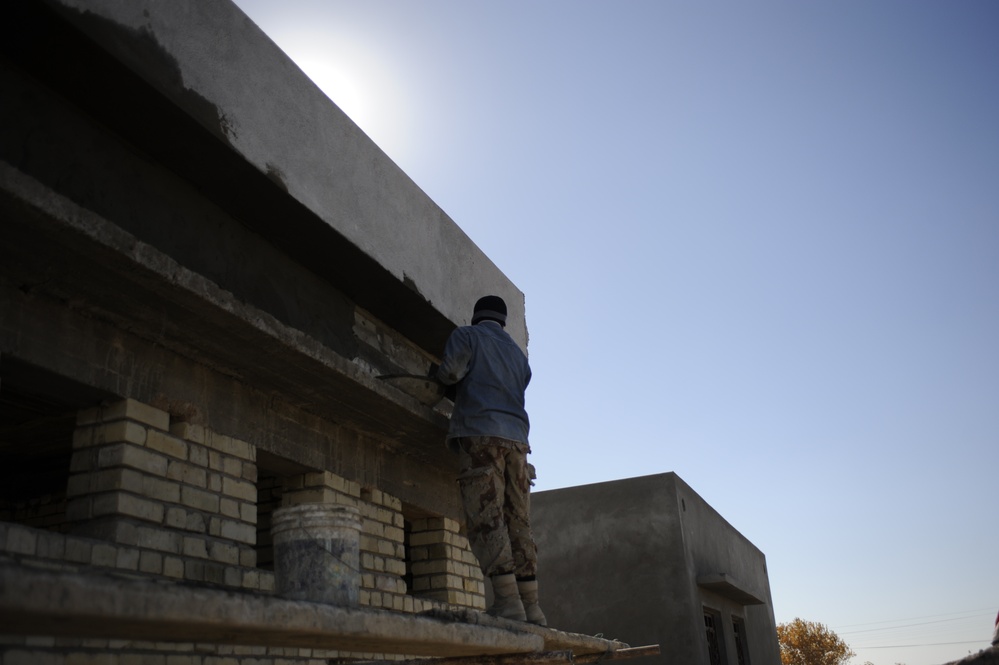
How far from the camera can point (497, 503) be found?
192 inches

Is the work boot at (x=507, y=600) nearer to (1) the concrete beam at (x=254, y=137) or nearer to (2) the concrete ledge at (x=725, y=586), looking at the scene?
(1) the concrete beam at (x=254, y=137)

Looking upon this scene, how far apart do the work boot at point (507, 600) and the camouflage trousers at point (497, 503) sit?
2.1 inches

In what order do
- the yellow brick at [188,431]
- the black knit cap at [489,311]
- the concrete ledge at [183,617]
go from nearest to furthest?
the concrete ledge at [183,617]
the yellow brick at [188,431]
the black knit cap at [489,311]

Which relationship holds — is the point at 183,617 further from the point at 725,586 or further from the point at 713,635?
the point at 713,635

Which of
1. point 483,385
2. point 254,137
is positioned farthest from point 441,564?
point 254,137

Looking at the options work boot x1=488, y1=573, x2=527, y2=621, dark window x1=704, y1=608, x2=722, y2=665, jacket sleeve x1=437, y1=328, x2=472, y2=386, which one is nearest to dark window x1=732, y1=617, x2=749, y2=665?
dark window x1=704, y1=608, x2=722, y2=665

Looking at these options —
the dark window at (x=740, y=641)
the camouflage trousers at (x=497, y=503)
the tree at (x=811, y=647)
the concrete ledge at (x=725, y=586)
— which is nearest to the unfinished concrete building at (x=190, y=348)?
the camouflage trousers at (x=497, y=503)

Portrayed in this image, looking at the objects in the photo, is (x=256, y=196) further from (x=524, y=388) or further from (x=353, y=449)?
(x=524, y=388)

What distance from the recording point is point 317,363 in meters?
4.24

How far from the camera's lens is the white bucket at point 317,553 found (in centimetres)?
334

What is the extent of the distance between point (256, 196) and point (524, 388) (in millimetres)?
1870

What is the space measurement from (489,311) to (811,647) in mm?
28789

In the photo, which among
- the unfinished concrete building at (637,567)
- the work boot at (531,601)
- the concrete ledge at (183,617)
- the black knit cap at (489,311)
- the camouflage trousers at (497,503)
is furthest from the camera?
the unfinished concrete building at (637,567)

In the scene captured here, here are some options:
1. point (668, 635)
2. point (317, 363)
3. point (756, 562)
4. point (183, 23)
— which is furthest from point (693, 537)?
point (183, 23)
